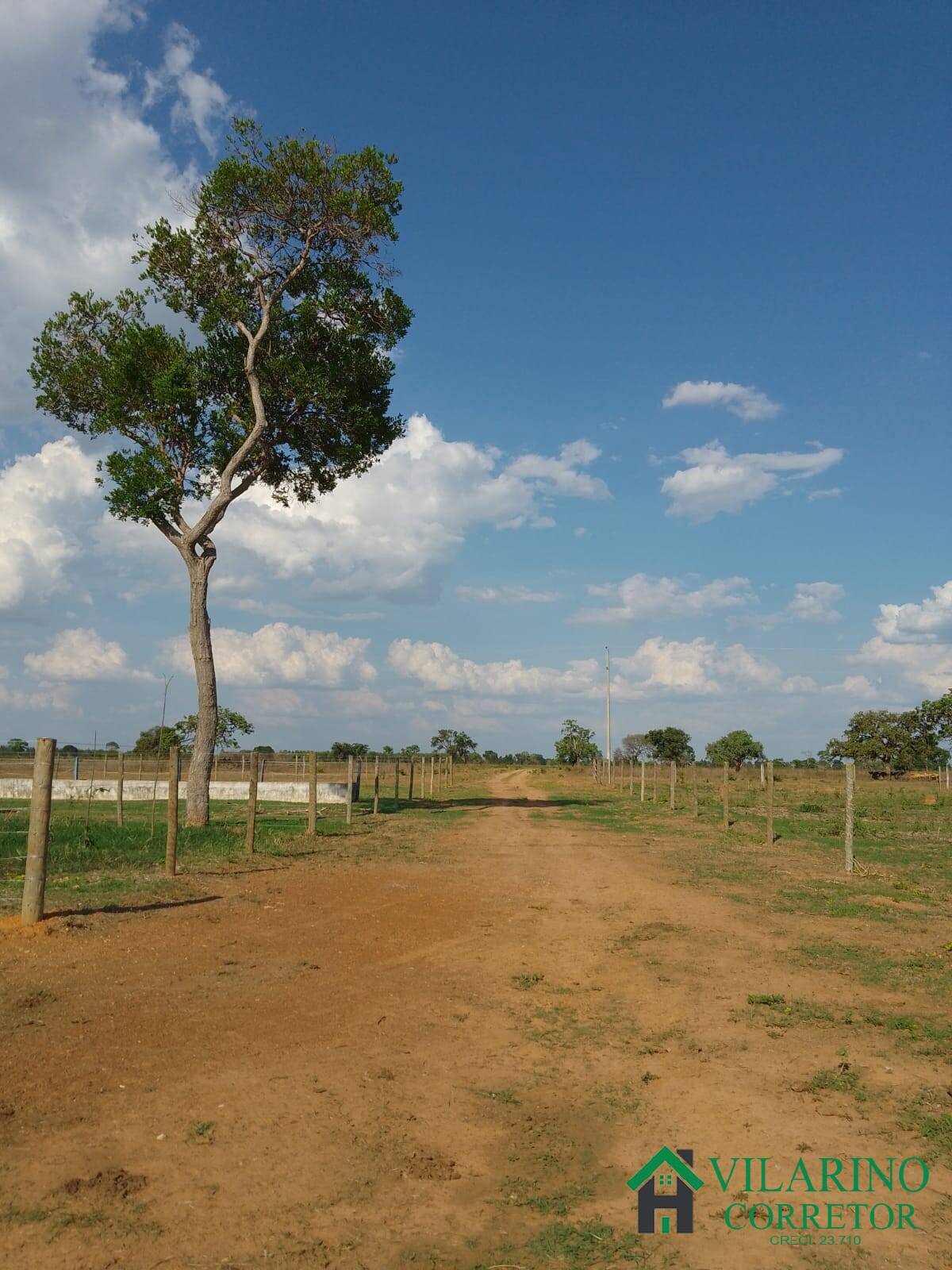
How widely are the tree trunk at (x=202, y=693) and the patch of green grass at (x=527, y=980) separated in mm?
15232

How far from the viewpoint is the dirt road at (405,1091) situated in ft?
13.6

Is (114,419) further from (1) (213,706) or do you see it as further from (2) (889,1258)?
(2) (889,1258)

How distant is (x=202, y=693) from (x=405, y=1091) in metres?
18.8

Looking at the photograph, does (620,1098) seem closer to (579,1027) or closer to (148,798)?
(579,1027)

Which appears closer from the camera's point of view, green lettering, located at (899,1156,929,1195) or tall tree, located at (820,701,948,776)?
green lettering, located at (899,1156,929,1195)

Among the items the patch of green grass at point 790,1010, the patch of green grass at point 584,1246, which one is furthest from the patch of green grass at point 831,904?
the patch of green grass at point 584,1246

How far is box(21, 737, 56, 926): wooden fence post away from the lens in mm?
9984

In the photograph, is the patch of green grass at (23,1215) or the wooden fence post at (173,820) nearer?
the patch of green grass at (23,1215)

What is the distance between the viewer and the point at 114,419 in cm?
2538

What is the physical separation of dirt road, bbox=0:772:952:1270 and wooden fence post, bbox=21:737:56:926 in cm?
34

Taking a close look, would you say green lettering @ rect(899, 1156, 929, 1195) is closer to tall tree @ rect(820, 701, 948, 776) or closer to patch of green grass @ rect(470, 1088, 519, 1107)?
patch of green grass @ rect(470, 1088, 519, 1107)

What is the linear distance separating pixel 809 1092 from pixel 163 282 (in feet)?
87.7

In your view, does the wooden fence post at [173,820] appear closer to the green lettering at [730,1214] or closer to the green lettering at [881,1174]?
the green lettering at [730,1214]

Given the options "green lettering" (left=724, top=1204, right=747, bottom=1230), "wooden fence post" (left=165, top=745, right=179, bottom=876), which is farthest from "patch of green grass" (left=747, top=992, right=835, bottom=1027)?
"wooden fence post" (left=165, top=745, right=179, bottom=876)
